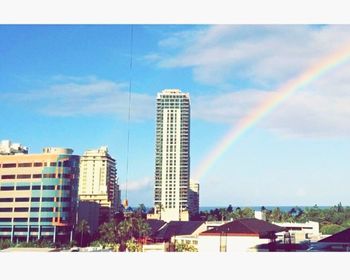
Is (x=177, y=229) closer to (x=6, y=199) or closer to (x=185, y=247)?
(x=185, y=247)

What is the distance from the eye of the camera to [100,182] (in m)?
13.8

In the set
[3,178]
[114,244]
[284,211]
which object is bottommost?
[114,244]

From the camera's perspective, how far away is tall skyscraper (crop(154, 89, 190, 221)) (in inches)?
349

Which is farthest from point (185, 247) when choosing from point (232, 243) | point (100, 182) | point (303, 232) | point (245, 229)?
point (100, 182)

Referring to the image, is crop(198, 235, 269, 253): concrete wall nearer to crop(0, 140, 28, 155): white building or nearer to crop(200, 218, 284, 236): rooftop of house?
crop(200, 218, 284, 236): rooftop of house

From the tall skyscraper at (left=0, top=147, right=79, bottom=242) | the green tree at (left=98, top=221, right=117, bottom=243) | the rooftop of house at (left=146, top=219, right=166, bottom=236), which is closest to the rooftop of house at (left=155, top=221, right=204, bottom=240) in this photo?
the rooftop of house at (left=146, top=219, right=166, bottom=236)

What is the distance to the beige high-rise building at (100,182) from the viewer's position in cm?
1143

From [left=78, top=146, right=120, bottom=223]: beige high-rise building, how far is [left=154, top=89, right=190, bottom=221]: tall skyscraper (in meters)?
1.63

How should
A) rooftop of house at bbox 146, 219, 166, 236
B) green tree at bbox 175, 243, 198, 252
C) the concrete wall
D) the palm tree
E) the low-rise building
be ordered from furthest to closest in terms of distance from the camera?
1. the palm tree
2. rooftop of house at bbox 146, 219, 166, 236
3. green tree at bbox 175, 243, 198, 252
4. the low-rise building
5. the concrete wall

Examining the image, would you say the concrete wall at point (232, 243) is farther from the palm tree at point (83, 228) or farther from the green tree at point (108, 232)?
the palm tree at point (83, 228)
